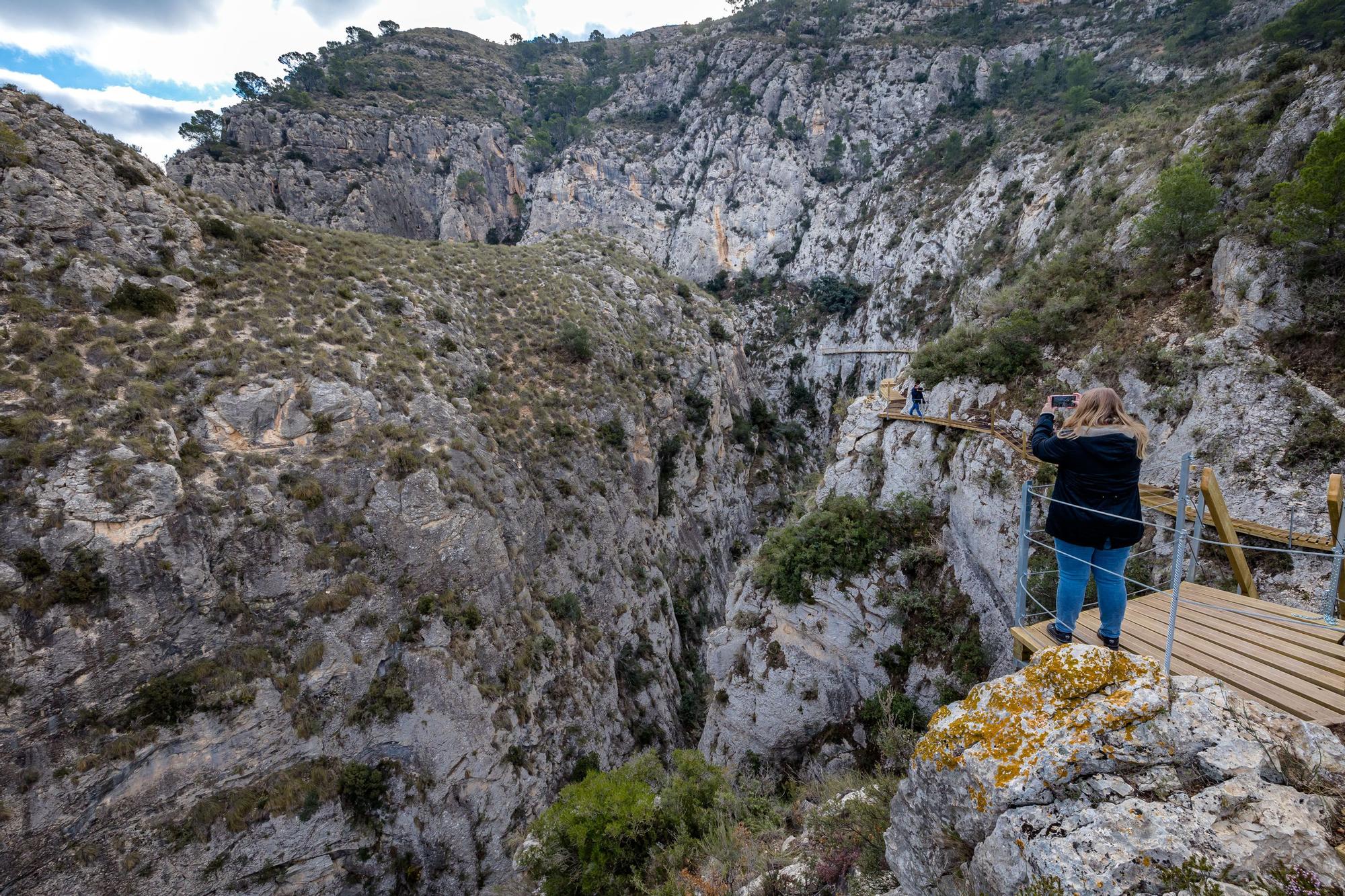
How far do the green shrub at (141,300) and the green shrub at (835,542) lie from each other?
2112cm

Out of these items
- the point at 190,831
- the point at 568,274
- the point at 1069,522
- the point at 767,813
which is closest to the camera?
the point at 1069,522

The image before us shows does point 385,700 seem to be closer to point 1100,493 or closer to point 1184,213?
point 1100,493

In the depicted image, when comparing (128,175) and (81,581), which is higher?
(128,175)

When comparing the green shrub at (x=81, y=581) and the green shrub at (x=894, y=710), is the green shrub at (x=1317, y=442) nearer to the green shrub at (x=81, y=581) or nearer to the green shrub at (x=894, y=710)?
the green shrub at (x=894, y=710)

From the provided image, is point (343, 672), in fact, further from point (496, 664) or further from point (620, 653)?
point (620, 653)

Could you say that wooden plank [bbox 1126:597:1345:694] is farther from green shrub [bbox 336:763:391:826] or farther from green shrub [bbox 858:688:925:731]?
green shrub [bbox 336:763:391:826]

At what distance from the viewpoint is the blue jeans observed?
416 cm

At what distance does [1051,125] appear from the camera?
116 feet

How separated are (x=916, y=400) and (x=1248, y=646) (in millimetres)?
8985

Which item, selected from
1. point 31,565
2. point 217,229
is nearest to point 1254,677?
point 31,565

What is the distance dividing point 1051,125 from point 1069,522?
45.8m

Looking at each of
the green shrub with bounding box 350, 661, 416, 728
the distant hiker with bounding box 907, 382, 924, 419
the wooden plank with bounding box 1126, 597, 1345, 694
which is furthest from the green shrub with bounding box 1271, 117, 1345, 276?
the green shrub with bounding box 350, 661, 416, 728

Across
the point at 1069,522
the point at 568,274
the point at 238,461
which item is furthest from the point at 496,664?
the point at 568,274

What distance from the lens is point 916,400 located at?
12.5 metres
